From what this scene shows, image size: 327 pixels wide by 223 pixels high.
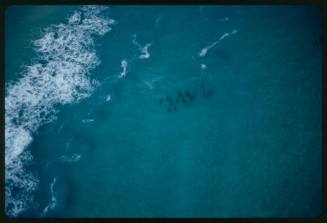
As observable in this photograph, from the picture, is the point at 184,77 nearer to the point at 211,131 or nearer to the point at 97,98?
the point at 211,131

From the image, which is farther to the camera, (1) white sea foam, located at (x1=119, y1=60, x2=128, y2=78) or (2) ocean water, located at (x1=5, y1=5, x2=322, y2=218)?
(1) white sea foam, located at (x1=119, y1=60, x2=128, y2=78)

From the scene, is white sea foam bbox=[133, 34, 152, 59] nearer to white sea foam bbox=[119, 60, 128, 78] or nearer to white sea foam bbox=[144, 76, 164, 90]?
white sea foam bbox=[119, 60, 128, 78]

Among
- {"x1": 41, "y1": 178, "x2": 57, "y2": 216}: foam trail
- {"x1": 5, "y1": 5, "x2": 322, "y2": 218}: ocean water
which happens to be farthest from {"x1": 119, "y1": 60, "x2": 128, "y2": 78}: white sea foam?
{"x1": 41, "y1": 178, "x2": 57, "y2": 216}: foam trail

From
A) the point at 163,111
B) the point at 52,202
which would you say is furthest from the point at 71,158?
the point at 163,111

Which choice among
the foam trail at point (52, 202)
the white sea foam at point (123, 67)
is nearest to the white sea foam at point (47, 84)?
the foam trail at point (52, 202)

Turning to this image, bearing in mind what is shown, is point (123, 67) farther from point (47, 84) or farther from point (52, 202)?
point (52, 202)
